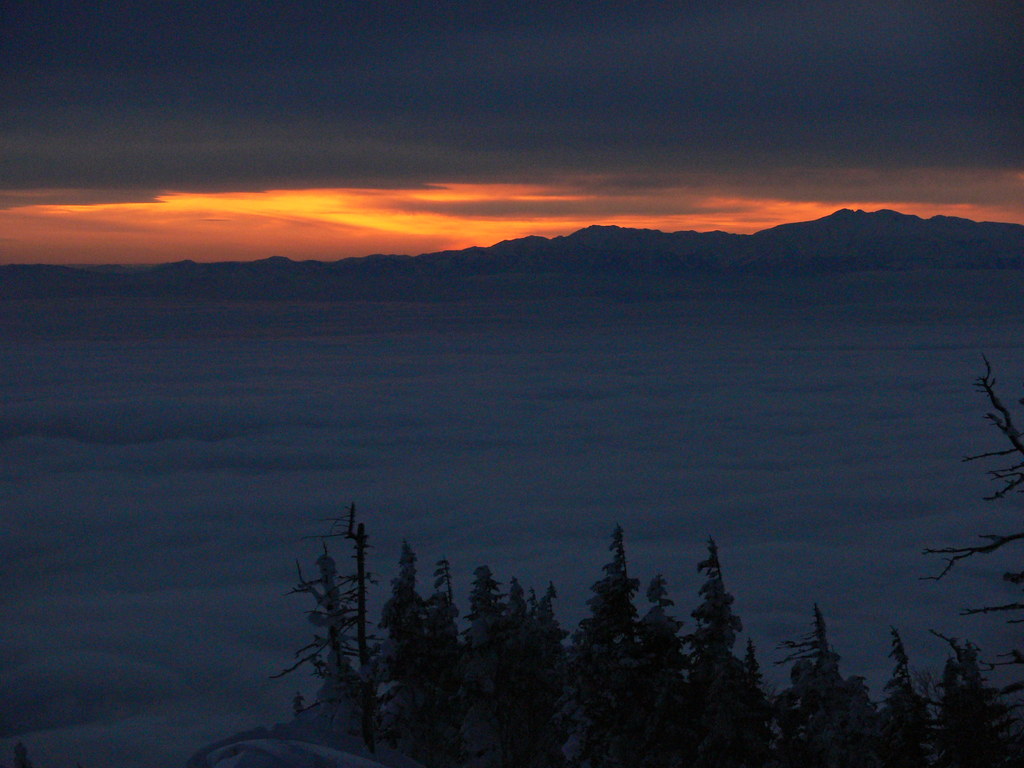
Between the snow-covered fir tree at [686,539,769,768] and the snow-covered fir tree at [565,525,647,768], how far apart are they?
1.31m

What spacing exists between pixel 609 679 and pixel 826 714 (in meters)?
4.30

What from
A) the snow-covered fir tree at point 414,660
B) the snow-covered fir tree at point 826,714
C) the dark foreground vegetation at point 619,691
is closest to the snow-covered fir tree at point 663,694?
the dark foreground vegetation at point 619,691

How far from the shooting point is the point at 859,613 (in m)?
133

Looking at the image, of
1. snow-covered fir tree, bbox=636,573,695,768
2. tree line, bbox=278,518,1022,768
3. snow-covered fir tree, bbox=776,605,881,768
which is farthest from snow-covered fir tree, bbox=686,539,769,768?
snow-covered fir tree, bbox=776,605,881,768

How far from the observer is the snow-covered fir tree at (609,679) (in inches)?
742

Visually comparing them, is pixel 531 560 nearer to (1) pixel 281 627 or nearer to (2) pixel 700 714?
(1) pixel 281 627

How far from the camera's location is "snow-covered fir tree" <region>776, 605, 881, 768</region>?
17.4 meters

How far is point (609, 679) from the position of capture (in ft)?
62.4

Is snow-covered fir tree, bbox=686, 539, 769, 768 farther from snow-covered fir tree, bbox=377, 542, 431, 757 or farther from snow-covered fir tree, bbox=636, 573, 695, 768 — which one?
snow-covered fir tree, bbox=377, 542, 431, 757

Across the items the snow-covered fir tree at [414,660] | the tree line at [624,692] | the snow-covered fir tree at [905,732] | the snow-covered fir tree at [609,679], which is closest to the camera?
the tree line at [624,692]

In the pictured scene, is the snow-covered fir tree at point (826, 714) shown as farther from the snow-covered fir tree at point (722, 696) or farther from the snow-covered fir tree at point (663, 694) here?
the snow-covered fir tree at point (663, 694)

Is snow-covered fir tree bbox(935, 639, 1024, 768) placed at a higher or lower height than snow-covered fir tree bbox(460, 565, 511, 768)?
higher

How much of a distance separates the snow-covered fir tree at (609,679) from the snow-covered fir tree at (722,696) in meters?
1.31

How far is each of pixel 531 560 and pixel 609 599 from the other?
6047 inches
